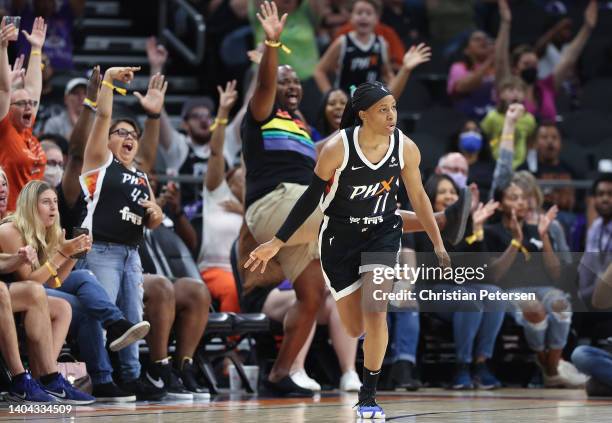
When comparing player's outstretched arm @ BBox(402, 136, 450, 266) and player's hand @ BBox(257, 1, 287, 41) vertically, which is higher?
player's hand @ BBox(257, 1, 287, 41)

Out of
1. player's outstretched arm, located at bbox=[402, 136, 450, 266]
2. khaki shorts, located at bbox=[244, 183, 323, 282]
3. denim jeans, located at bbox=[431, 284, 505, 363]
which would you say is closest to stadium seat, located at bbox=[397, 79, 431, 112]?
denim jeans, located at bbox=[431, 284, 505, 363]

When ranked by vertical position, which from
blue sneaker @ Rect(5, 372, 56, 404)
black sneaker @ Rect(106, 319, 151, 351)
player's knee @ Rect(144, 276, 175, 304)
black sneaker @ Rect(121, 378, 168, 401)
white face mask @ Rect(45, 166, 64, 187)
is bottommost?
black sneaker @ Rect(121, 378, 168, 401)

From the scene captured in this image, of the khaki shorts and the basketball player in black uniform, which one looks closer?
the basketball player in black uniform

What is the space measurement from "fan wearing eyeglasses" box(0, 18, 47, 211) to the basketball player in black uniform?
225 centimetres

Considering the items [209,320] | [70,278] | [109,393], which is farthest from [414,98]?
[109,393]

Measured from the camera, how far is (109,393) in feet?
26.3

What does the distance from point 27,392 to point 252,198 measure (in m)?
2.06

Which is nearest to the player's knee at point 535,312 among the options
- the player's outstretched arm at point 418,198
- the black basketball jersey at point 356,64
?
the black basketball jersey at point 356,64

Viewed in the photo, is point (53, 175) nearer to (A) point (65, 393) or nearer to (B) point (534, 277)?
(A) point (65, 393)

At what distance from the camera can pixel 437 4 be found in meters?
14.6

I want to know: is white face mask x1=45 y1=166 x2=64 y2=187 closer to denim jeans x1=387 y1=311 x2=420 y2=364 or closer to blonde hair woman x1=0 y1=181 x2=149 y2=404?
blonde hair woman x1=0 y1=181 x2=149 y2=404

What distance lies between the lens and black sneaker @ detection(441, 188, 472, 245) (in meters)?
7.96

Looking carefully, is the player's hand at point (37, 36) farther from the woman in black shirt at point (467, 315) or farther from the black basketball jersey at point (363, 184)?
the woman in black shirt at point (467, 315)

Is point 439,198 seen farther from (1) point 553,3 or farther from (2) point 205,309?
(1) point 553,3
